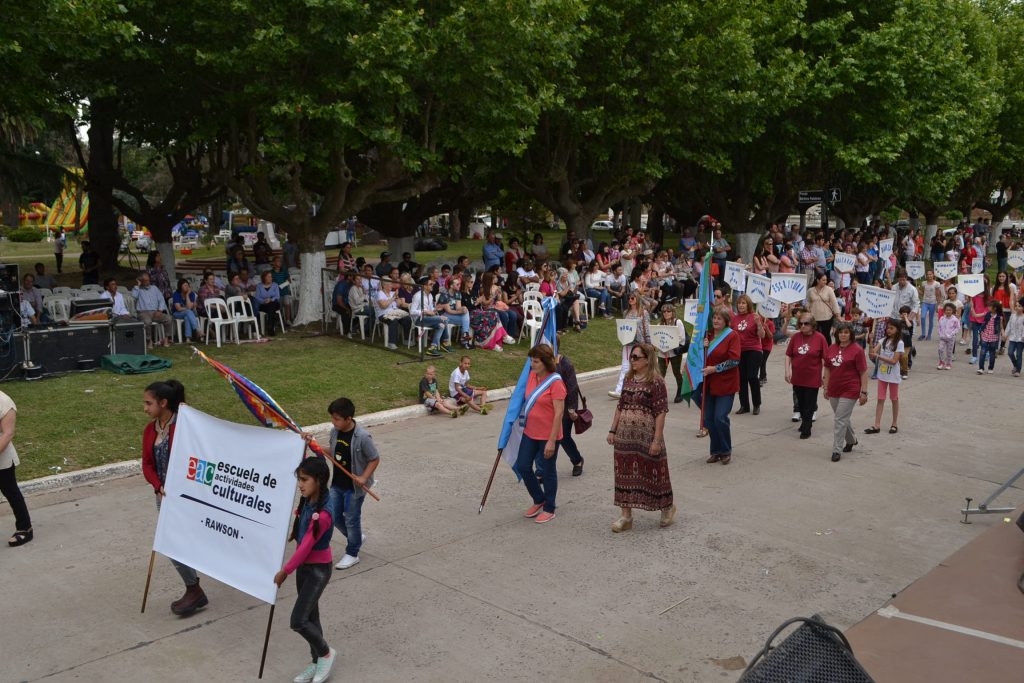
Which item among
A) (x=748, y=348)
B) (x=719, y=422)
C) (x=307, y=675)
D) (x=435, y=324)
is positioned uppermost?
(x=748, y=348)

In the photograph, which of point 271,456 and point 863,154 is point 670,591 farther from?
point 863,154

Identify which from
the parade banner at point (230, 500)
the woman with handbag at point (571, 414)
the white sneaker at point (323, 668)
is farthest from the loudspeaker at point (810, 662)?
the woman with handbag at point (571, 414)

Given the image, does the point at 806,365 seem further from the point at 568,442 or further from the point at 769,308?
the point at 769,308

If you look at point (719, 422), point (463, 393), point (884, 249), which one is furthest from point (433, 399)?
point (884, 249)

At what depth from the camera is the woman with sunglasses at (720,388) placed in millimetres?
10766

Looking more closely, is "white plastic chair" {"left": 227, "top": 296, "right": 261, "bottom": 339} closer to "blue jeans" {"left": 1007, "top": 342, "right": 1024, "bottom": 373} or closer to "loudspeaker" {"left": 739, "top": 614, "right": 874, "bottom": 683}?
"blue jeans" {"left": 1007, "top": 342, "right": 1024, "bottom": 373}

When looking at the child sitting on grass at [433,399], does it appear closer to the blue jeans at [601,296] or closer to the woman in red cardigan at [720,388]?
the woman in red cardigan at [720,388]

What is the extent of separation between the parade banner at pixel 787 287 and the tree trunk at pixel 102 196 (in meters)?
15.2

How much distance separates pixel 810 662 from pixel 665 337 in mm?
10528

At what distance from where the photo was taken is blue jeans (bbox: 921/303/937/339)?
20734 mm

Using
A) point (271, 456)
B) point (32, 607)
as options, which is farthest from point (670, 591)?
point (32, 607)

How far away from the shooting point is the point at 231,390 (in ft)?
45.5

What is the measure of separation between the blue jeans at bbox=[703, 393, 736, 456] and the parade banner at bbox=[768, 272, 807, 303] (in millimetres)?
7676

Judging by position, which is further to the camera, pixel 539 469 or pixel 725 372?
pixel 725 372
